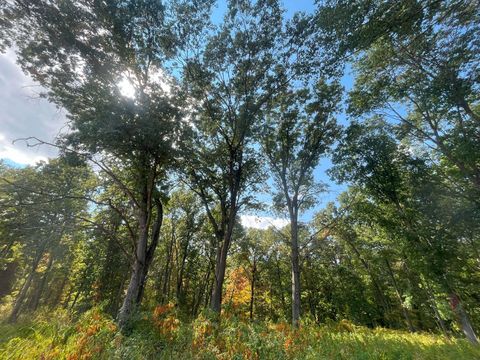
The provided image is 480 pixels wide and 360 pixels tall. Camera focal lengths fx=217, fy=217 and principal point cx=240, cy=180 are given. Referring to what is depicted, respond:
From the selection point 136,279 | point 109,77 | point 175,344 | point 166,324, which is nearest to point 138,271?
point 136,279

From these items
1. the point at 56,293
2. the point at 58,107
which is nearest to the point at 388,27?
the point at 58,107

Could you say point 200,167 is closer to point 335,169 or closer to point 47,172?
point 335,169

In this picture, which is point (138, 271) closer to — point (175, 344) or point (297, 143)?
point (175, 344)

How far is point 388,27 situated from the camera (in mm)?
5934

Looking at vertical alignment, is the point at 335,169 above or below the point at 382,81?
below

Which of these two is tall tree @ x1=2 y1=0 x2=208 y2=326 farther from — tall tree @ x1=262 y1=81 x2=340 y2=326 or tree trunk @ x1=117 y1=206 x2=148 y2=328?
tall tree @ x1=262 y1=81 x2=340 y2=326

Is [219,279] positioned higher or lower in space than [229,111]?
lower

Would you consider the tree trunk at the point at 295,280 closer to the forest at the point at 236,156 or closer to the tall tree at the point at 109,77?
the forest at the point at 236,156

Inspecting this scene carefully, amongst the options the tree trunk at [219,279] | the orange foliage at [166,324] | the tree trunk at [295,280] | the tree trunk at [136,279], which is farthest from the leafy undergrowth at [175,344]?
the tree trunk at [295,280]

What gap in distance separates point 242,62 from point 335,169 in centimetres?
888

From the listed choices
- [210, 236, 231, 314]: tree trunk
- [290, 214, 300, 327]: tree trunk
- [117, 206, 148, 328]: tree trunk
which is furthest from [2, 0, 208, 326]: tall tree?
[290, 214, 300, 327]: tree trunk

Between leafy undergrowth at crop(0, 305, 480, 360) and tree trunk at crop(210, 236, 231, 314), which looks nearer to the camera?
leafy undergrowth at crop(0, 305, 480, 360)

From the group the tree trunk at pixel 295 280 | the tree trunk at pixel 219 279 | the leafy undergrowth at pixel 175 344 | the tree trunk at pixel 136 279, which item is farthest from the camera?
the tree trunk at pixel 295 280

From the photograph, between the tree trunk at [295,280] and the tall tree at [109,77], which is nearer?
the tall tree at [109,77]
